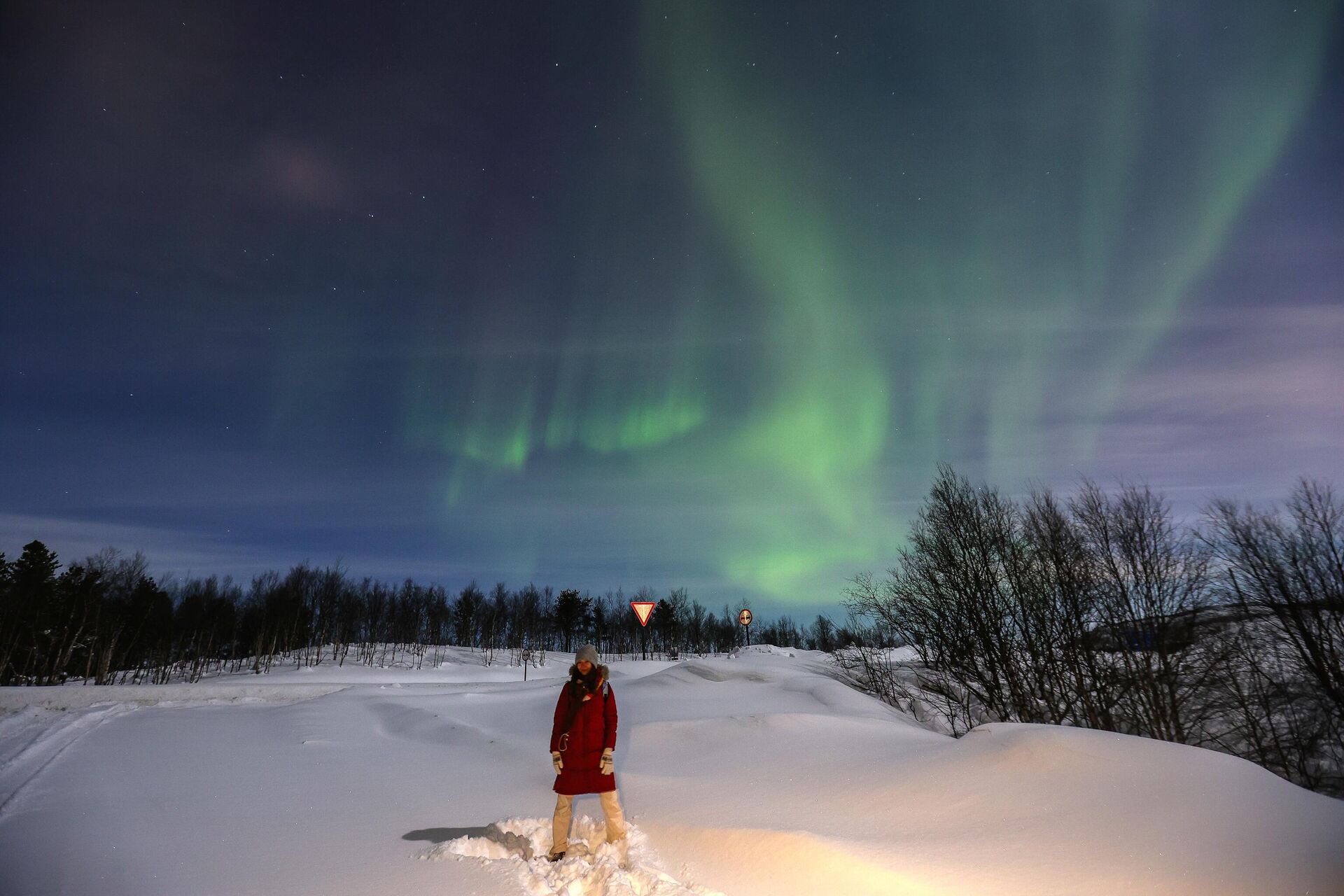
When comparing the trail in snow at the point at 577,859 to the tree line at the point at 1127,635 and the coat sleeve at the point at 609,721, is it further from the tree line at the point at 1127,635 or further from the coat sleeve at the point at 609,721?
the tree line at the point at 1127,635

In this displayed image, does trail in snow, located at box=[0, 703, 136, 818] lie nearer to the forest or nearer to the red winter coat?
the red winter coat

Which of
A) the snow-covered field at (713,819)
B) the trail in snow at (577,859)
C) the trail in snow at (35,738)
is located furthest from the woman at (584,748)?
the trail in snow at (35,738)

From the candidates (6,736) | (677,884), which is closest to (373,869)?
(677,884)

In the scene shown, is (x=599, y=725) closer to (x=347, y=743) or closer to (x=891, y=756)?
(x=891, y=756)

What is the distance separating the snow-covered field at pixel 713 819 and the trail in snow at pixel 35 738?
141 millimetres

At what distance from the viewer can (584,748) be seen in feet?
20.9

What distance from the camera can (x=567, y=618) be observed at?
8650cm

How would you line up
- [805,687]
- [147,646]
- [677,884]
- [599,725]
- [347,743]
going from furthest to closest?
[147,646] → [805,687] → [347,743] → [599,725] → [677,884]

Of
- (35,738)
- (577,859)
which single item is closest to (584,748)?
(577,859)

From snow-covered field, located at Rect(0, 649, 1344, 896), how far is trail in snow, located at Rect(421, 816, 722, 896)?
0.03m

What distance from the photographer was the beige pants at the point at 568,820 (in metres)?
6.04

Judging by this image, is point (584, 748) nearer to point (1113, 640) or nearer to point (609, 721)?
point (609, 721)

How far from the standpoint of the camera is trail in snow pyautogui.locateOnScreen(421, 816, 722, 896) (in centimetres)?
510

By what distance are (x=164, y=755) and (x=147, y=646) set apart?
237ft
